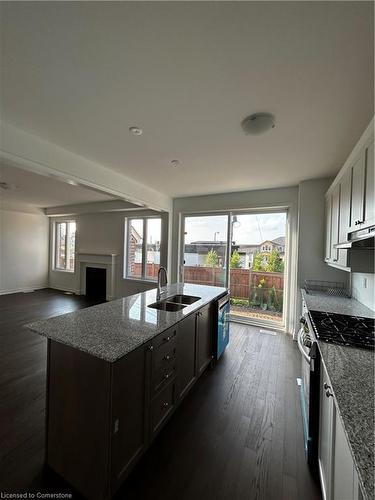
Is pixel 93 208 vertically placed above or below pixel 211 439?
above

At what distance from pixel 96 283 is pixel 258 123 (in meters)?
5.86

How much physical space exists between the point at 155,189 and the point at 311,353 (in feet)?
12.1

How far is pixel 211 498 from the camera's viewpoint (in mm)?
1258

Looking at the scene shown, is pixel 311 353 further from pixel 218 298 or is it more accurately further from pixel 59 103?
pixel 59 103

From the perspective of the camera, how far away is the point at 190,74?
56.0 inches

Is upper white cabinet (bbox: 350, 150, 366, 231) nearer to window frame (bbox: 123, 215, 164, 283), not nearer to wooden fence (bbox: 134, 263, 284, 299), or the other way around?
wooden fence (bbox: 134, 263, 284, 299)

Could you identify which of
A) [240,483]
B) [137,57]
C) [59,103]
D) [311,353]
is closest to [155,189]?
[59,103]

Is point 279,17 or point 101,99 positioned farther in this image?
point 101,99

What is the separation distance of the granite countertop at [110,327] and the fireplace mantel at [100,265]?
3.82 m

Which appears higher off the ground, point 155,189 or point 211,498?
point 155,189

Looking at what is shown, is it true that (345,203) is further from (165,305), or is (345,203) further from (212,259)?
(212,259)

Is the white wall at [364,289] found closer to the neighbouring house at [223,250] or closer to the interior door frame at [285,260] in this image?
the interior door frame at [285,260]

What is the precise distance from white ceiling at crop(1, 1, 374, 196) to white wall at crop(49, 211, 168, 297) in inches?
116

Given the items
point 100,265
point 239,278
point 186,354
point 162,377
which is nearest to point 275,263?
point 239,278
